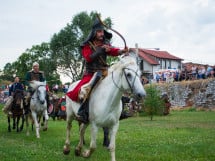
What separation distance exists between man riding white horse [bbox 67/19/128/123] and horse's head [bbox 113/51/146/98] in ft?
1.45

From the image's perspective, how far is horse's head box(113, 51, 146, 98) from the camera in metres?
7.45

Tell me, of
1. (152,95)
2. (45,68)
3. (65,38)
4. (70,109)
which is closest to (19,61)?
(45,68)

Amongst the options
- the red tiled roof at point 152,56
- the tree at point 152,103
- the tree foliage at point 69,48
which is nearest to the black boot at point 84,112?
the tree at point 152,103

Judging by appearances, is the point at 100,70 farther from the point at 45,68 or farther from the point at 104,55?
the point at 45,68

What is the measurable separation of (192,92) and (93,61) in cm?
3144

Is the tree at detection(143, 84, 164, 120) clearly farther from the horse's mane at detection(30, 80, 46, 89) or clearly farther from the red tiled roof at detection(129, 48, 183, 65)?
the red tiled roof at detection(129, 48, 183, 65)

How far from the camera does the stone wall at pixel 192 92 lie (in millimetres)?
37000

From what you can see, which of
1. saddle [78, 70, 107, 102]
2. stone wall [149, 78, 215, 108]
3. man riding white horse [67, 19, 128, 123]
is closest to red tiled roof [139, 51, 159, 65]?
stone wall [149, 78, 215, 108]

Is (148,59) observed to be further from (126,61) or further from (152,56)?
(126,61)

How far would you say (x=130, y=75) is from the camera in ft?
25.4

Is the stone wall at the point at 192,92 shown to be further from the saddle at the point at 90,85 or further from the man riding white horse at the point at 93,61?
the saddle at the point at 90,85

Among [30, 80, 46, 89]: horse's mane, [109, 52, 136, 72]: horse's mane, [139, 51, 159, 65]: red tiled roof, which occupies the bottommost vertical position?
[30, 80, 46, 89]: horse's mane

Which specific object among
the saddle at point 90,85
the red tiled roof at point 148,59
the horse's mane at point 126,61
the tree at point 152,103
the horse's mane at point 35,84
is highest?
the red tiled roof at point 148,59

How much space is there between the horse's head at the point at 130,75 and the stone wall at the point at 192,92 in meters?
30.1
